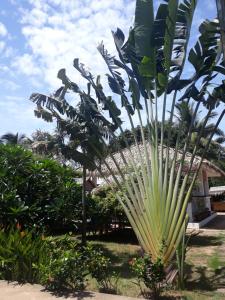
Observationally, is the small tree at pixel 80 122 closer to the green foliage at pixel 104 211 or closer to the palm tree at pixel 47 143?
the palm tree at pixel 47 143

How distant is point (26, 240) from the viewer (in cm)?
692

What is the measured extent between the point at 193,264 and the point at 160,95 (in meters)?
4.46

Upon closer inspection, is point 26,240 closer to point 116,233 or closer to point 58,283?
point 58,283

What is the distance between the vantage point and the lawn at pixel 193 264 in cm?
653

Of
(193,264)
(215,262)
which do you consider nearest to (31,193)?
(193,264)

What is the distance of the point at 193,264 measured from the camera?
9219 mm

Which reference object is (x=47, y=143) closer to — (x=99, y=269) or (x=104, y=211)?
(x=104, y=211)

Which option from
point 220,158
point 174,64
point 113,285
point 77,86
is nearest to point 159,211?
point 113,285

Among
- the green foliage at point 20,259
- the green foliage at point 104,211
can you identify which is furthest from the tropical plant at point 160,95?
the green foliage at point 104,211

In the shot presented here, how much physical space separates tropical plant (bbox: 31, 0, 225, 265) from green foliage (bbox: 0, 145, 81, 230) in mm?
1508

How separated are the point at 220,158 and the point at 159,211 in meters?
28.6

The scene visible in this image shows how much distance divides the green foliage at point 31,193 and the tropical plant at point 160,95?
151cm

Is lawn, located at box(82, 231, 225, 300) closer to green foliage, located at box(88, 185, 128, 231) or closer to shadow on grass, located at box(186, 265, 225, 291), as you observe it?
shadow on grass, located at box(186, 265, 225, 291)

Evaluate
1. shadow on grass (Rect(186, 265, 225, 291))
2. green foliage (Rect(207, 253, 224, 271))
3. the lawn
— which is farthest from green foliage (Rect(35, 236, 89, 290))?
green foliage (Rect(207, 253, 224, 271))
